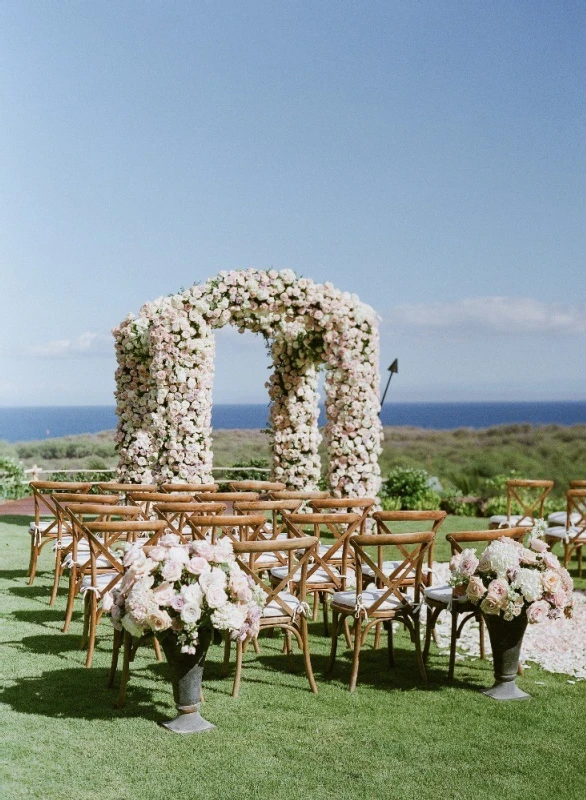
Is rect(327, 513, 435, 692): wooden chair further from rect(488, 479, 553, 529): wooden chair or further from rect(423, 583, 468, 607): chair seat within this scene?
rect(488, 479, 553, 529): wooden chair

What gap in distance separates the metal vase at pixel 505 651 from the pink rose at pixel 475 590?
0.21 meters

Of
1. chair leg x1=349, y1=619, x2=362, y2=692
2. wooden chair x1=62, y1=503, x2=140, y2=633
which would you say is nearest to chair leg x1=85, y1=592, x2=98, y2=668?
wooden chair x1=62, y1=503, x2=140, y2=633

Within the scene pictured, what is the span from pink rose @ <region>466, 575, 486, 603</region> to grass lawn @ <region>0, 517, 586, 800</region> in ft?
2.10

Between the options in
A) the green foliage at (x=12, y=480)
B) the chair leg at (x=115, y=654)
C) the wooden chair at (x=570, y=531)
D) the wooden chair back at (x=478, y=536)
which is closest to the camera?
the chair leg at (x=115, y=654)

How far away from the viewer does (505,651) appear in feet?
17.0

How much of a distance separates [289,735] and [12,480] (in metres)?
14.7

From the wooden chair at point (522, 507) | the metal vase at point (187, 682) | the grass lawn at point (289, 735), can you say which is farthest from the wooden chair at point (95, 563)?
the wooden chair at point (522, 507)

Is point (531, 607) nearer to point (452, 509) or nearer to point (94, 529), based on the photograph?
point (94, 529)

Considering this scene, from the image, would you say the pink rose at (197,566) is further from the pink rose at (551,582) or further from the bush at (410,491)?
the bush at (410,491)

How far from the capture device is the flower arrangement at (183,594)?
14.1 feet

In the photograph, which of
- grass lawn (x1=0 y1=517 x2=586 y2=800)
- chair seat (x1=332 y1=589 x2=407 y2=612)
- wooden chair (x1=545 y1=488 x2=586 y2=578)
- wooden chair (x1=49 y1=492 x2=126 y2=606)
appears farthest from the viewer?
wooden chair (x1=545 y1=488 x2=586 y2=578)

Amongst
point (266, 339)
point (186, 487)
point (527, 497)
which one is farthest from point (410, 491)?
point (186, 487)

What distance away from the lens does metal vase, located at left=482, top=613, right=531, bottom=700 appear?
518cm

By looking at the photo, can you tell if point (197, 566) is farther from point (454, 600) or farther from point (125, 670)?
point (454, 600)
